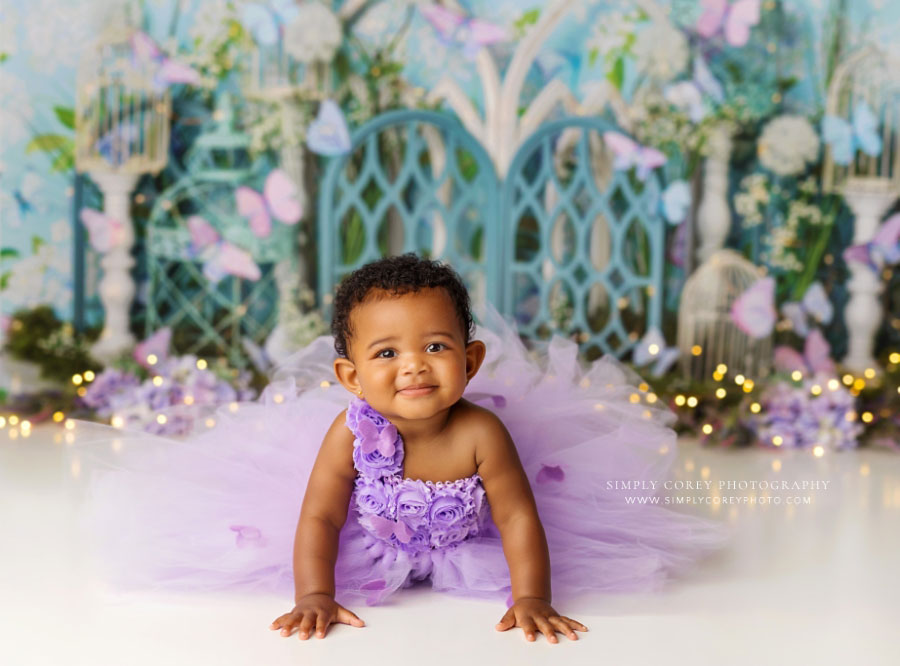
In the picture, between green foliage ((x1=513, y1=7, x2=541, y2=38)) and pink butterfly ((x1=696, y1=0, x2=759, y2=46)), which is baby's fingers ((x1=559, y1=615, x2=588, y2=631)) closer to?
green foliage ((x1=513, y1=7, x2=541, y2=38))

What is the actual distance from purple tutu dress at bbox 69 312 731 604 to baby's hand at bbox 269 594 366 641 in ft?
0.36

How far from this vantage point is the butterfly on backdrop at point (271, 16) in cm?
350

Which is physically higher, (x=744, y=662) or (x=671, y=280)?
(x=671, y=280)

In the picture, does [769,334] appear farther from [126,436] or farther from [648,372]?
[126,436]

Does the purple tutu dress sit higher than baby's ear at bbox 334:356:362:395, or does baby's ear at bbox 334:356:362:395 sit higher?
baby's ear at bbox 334:356:362:395

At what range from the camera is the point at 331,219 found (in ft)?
11.2

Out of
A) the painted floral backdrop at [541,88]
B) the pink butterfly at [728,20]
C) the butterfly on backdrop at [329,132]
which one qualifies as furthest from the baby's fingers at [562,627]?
the pink butterfly at [728,20]

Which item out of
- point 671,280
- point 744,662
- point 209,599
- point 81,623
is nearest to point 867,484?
point 671,280

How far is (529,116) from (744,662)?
243 cm

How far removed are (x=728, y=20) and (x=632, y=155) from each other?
26.1 inches

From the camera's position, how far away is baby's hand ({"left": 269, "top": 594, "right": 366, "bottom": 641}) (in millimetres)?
1587

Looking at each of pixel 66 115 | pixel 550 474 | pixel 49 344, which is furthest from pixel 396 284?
pixel 66 115

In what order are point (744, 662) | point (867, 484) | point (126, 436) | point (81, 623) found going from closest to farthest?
1. point (744, 662)
2. point (81, 623)
3. point (126, 436)
4. point (867, 484)

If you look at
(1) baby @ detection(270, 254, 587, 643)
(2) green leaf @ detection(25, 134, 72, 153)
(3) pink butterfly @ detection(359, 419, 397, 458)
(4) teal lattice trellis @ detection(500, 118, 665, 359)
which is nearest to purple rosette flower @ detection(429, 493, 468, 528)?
(1) baby @ detection(270, 254, 587, 643)
